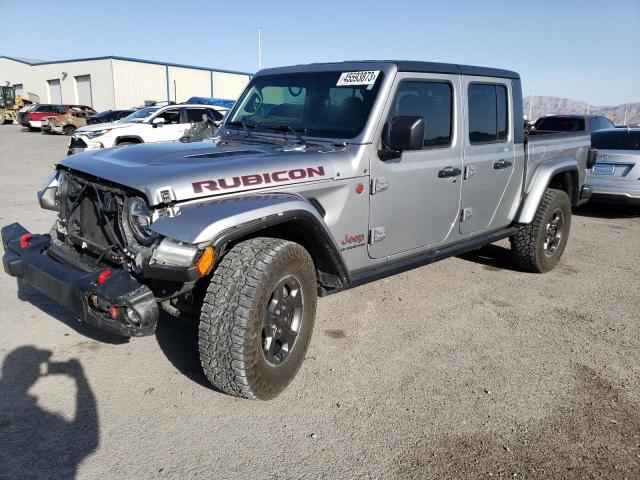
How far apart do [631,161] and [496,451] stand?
761 cm

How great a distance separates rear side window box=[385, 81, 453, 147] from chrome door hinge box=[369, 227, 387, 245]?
809 millimetres

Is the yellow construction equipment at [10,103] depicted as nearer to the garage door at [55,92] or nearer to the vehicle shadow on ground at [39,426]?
the garage door at [55,92]

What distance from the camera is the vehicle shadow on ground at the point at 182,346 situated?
3.43 metres

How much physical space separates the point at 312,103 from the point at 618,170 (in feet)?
22.8

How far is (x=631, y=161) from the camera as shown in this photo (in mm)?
8609

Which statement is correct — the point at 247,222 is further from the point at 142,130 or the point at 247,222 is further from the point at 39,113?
the point at 39,113

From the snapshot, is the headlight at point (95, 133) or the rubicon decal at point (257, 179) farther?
the headlight at point (95, 133)

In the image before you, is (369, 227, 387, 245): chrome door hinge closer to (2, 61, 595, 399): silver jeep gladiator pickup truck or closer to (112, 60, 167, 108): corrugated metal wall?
(2, 61, 595, 399): silver jeep gladiator pickup truck

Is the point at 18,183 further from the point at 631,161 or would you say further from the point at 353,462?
the point at 631,161

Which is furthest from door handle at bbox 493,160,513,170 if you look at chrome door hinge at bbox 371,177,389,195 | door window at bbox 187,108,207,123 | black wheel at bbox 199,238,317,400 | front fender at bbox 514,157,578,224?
door window at bbox 187,108,207,123

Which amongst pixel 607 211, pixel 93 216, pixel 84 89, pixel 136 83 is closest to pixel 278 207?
pixel 93 216

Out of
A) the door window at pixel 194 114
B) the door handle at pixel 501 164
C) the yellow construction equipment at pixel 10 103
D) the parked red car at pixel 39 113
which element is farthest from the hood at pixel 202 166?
the yellow construction equipment at pixel 10 103

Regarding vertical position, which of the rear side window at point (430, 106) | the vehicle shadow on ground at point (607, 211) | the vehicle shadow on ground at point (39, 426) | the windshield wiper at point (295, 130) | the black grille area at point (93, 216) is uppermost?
the rear side window at point (430, 106)

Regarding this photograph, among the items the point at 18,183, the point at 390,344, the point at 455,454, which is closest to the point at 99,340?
the point at 390,344
